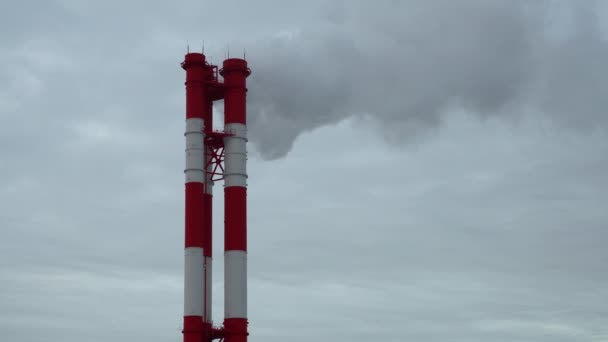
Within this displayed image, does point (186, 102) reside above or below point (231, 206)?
above

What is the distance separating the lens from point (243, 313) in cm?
9644

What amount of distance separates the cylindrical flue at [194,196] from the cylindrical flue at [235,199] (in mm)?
2314

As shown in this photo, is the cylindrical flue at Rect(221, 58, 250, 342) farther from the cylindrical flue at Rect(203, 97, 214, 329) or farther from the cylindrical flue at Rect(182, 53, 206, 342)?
the cylindrical flue at Rect(182, 53, 206, 342)

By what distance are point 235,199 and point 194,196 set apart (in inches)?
151

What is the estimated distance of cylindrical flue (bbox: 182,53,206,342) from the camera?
310 feet

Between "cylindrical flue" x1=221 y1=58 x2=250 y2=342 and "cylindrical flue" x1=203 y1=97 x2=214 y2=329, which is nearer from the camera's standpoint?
"cylindrical flue" x1=221 y1=58 x2=250 y2=342

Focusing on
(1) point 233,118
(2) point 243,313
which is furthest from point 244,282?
(1) point 233,118

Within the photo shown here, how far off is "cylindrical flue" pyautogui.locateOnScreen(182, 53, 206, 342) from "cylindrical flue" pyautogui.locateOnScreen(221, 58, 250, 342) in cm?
231

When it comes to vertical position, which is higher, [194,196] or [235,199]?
[235,199]

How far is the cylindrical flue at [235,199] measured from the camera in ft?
316

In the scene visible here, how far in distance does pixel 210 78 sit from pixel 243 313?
22075 mm

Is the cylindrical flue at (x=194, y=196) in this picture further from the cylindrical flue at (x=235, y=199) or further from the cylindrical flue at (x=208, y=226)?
the cylindrical flue at (x=235, y=199)

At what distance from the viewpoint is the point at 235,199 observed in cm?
9838

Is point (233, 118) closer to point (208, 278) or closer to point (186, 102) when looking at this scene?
point (186, 102)
